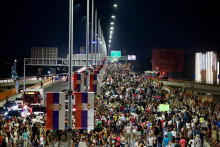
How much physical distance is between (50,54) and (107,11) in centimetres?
1780

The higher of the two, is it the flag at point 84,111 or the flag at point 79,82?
the flag at point 79,82

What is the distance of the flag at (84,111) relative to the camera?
12.0 m

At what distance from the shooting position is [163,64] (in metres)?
122

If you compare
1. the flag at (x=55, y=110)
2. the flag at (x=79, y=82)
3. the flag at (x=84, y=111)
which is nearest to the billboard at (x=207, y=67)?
the flag at (x=79, y=82)

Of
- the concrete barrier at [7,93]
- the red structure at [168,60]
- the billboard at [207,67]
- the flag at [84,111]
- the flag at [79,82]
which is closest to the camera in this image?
the flag at [84,111]

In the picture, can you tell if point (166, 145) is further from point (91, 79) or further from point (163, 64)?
point (163, 64)

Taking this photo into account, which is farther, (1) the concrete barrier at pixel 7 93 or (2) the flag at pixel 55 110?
(1) the concrete barrier at pixel 7 93

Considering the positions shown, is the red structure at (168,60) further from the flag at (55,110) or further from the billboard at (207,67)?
the flag at (55,110)

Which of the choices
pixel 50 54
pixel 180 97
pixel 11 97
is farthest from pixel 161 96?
pixel 50 54

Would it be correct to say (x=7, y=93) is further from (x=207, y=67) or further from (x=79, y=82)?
(x=207, y=67)

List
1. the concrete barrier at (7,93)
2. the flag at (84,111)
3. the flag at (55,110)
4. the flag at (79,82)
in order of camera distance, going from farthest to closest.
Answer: the concrete barrier at (7,93) < the flag at (79,82) < the flag at (84,111) < the flag at (55,110)

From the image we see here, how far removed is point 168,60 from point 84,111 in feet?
364

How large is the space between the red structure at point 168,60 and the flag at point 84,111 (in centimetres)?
11053

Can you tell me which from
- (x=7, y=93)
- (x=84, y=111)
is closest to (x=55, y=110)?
(x=84, y=111)
